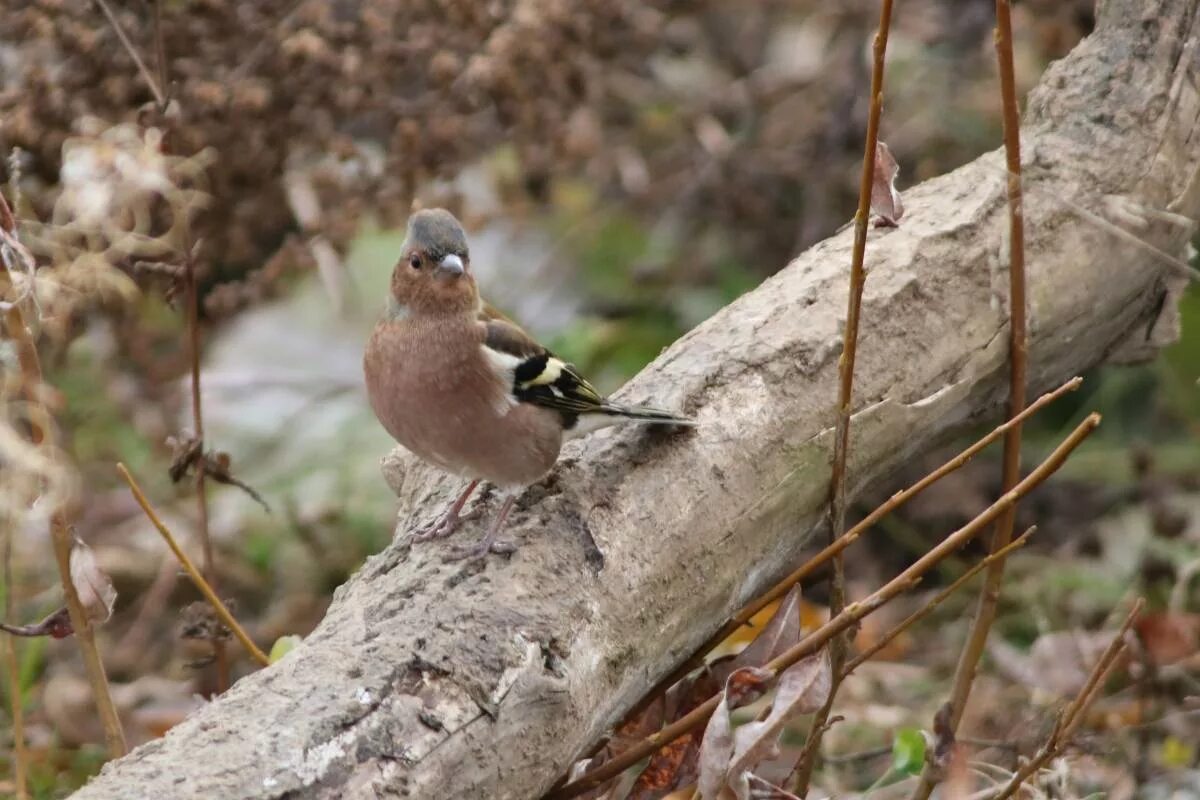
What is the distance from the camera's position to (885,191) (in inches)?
105

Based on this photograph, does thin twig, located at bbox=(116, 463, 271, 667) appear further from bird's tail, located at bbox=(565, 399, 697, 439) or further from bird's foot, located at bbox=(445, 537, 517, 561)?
bird's tail, located at bbox=(565, 399, 697, 439)

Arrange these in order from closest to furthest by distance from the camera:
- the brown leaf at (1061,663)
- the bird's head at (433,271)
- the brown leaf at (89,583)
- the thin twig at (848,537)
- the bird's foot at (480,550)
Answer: the thin twig at (848,537) → the brown leaf at (89,583) → the bird's foot at (480,550) → the bird's head at (433,271) → the brown leaf at (1061,663)

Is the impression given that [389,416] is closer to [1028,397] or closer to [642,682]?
[642,682]

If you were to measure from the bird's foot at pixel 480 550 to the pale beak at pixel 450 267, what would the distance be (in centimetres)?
71

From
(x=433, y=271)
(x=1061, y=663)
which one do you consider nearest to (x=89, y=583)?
(x=433, y=271)

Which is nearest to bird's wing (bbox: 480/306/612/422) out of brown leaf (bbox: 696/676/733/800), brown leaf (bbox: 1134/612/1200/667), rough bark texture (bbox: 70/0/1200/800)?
rough bark texture (bbox: 70/0/1200/800)

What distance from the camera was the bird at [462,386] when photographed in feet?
9.65

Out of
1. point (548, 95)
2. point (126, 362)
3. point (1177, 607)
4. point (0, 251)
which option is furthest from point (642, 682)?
point (126, 362)

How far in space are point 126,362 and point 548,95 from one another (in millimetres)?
2234

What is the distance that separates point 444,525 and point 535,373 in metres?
0.46

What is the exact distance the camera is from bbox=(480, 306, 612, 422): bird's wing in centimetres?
304

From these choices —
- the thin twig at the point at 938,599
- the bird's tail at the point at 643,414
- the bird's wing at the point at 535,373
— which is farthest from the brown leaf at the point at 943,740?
the bird's wing at the point at 535,373

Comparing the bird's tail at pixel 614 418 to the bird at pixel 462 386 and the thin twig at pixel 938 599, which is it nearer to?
the bird at pixel 462 386

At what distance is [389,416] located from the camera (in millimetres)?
3041
